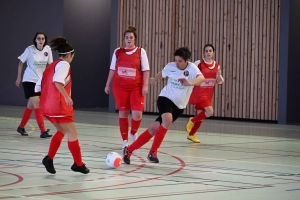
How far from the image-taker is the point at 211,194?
6621 mm

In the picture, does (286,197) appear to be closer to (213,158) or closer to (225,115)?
(213,158)

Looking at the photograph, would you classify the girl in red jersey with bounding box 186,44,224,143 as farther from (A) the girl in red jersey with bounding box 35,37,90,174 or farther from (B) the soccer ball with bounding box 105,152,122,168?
(A) the girl in red jersey with bounding box 35,37,90,174

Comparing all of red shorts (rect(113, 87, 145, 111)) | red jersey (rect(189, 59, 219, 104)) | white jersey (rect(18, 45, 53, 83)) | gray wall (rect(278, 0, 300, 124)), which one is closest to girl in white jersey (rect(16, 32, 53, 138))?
white jersey (rect(18, 45, 53, 83))

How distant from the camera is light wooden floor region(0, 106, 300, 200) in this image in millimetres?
6660

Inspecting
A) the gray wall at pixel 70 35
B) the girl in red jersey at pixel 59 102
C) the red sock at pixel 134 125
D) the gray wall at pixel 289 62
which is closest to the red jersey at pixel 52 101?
the girl in red jersey at pixel 59 102

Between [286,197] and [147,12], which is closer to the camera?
[286,197]

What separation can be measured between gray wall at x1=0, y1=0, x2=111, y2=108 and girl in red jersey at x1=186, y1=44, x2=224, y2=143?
923 cm

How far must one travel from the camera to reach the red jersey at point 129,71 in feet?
33.4

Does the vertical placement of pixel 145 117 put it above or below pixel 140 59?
below

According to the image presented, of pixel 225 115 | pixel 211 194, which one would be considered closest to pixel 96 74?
pixel 225 115

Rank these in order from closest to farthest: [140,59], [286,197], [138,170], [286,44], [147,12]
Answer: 1. [286,197]
2. [138,170]
3. [140,59]
4. [286,44]
5. [147,12]

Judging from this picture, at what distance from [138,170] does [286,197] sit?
89.9 inches

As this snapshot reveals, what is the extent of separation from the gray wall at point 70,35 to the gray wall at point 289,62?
22.6 ft

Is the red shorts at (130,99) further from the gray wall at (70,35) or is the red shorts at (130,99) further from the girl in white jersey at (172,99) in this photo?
the gray wall at (70,35)
